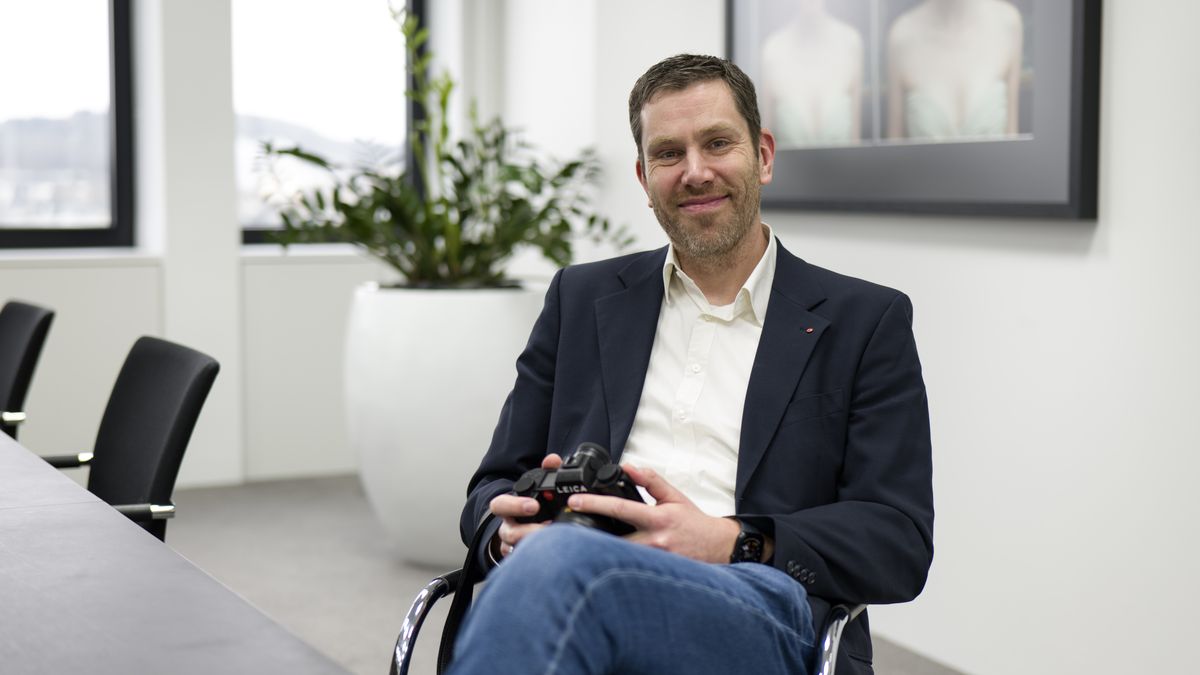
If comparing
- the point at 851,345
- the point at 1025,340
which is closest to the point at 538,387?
the point at 851,345

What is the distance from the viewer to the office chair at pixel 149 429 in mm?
1998

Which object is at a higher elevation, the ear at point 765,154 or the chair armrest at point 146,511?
the ear at point 765,154

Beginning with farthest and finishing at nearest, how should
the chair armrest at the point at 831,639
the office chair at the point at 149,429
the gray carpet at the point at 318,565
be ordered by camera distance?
the gray carpet at the point at 318,565
the office chair at the point at 149,429
the chair armrest at the point at 831,639

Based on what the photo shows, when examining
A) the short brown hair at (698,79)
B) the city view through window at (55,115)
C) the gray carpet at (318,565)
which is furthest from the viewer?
the city view through window at (55,115)

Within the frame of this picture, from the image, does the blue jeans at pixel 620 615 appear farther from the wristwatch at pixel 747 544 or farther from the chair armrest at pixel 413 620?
the chair armrest at pixel 413 620

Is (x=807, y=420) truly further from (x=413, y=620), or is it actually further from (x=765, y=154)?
(x=413, y=620)

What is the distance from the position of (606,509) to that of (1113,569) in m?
1.54

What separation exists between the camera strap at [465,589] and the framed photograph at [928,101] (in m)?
1.51

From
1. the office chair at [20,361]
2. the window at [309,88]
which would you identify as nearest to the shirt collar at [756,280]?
the office chair at [20,361]

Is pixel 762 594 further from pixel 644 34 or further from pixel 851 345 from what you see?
pixel 644 34

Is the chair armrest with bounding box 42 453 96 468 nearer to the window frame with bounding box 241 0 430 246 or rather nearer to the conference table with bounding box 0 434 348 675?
the conference table with bounding box 0 434 348 675

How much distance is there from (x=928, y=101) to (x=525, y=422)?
1.52 metres

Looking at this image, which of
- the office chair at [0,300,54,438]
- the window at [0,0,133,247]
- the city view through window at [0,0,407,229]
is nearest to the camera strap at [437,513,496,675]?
the office chair at [0,300,54,438]

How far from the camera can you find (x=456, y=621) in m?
1.70
